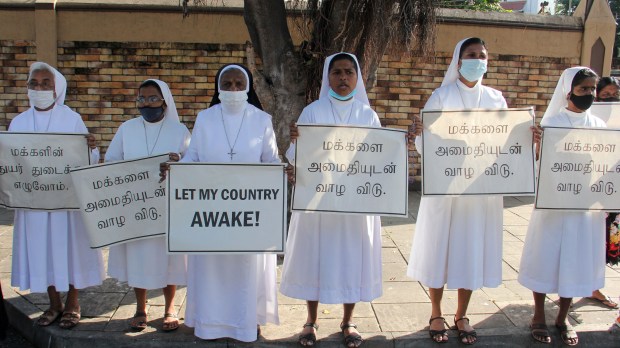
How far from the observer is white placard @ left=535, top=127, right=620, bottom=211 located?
12.4 ft

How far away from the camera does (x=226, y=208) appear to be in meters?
3.59

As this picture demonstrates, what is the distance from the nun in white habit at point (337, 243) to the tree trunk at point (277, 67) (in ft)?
5.31

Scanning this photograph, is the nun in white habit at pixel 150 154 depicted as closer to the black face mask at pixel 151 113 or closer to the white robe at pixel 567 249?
the black face mask at pixel 151 113

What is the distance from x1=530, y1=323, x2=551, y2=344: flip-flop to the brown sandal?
11.5 ft

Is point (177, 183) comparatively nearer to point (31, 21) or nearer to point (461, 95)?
point (461, 95)

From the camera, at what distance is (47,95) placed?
3904mm

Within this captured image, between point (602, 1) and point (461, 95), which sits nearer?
point (461, 95)

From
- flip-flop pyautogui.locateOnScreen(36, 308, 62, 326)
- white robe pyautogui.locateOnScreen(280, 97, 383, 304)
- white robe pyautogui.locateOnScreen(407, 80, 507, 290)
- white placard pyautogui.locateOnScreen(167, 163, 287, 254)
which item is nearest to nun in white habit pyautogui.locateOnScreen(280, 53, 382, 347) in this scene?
white robe pyautogui.locateOnScreen(280, 97, 383, 304)

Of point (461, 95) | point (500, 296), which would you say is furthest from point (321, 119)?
point (500, 296)

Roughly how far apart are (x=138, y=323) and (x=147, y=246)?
2.08ft

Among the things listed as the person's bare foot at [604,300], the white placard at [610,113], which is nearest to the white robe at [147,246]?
the white placard at [610,113]

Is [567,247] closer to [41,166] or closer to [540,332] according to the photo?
[540,332]

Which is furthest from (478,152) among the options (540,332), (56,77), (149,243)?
(56,77)

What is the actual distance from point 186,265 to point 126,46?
5167mm
